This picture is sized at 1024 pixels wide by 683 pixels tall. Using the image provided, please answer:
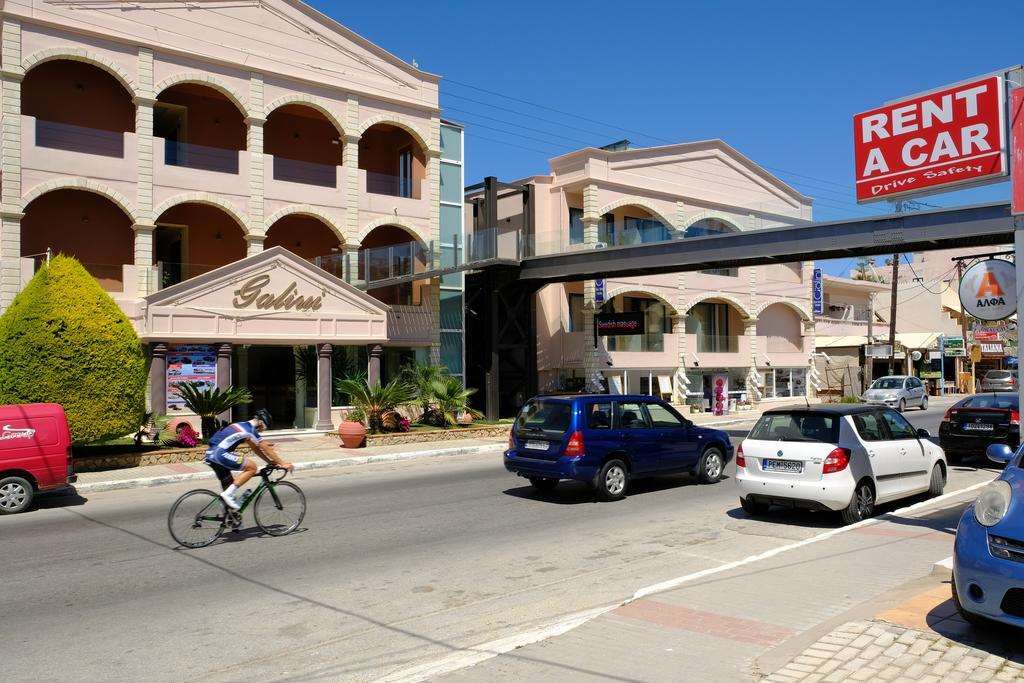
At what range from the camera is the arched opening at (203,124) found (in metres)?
26.1

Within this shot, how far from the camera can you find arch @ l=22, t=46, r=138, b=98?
2258cm

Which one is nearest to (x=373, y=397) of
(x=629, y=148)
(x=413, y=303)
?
(x=413, y=303)

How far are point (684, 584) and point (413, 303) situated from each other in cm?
2343

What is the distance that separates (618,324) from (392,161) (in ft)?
37.0

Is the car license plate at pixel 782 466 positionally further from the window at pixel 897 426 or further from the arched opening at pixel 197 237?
the arched opening at pixel 197 237

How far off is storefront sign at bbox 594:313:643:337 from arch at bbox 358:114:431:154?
10106 mm

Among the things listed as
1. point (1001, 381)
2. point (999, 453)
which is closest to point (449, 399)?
point (999, 453)

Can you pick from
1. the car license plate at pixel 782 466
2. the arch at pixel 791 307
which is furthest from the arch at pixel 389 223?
the arch at pixel 791 307

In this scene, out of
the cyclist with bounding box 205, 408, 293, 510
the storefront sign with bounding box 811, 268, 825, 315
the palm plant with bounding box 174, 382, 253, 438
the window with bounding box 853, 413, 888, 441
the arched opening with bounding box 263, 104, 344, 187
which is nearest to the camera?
the cyclist with bounding box 205, 408, 293, 510

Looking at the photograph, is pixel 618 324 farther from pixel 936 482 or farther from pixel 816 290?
pixel 936 482

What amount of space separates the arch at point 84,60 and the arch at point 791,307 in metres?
32.4

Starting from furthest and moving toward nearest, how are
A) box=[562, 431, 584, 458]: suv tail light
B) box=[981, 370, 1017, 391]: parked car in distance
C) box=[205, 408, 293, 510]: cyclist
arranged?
1. box=[981, 370, 1017, 391]: parked car in distance
2. box=[562, 431, 584, 458]: suv tail light
3. box=[205, 408, 293, 510]: cyclist

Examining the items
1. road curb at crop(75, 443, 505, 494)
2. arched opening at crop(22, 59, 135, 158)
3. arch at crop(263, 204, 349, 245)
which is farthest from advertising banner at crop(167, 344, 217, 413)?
arched opening at crop(22, 59, 135, 158)

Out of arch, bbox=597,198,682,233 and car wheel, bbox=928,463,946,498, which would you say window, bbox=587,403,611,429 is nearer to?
car wheel, bbox=928,463,946,498
